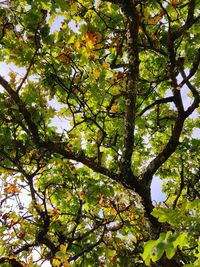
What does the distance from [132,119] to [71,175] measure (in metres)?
3.40

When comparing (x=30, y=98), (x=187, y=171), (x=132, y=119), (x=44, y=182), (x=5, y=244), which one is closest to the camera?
(x=132, y=119)

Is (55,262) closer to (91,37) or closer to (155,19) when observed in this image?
(91,37)

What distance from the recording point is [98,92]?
28.7ft

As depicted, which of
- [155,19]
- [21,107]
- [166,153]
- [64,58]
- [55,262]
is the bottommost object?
[55,262]

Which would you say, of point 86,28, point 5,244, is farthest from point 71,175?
point 86,28

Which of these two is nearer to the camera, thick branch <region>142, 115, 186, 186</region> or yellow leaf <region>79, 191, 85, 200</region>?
thick branch <region>142, 115, 186, 186</region>

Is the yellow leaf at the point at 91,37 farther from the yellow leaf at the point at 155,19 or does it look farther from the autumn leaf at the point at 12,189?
the autumn leaf at the point at 12,189

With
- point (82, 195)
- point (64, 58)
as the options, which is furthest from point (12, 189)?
point (64, 58)

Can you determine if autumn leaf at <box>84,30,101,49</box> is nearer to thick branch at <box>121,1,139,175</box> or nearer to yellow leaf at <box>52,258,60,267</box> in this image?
thick branch at <box>121,1,139,175</box>

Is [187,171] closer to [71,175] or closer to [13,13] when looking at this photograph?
[71,175]

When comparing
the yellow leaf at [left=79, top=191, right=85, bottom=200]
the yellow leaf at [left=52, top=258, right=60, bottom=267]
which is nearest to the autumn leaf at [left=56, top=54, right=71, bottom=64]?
the yellow leaf at [left=79, top=191, right=85, bottom=200]

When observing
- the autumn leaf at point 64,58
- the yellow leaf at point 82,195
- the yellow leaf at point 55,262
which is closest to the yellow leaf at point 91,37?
the autumn leaf at point 64,58

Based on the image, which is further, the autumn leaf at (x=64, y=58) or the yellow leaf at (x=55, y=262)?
the yellow leaf at (x=55, y=262)

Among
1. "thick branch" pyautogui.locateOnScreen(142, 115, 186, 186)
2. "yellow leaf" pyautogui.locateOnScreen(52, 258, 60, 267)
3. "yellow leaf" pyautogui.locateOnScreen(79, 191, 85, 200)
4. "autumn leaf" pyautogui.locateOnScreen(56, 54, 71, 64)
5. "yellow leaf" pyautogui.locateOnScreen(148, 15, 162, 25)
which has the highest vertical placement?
"yellow leaf" pyautogui.locateOnScreen(148, 15, 162, 25)
